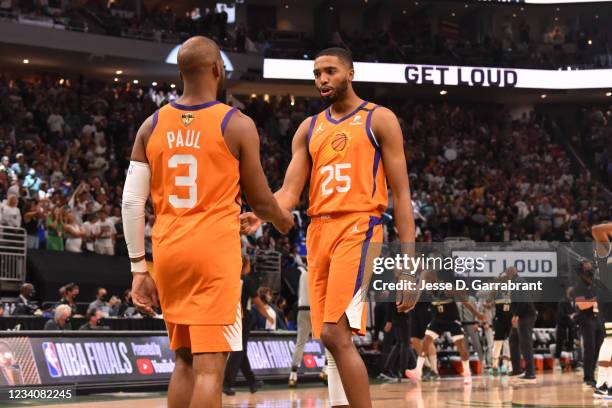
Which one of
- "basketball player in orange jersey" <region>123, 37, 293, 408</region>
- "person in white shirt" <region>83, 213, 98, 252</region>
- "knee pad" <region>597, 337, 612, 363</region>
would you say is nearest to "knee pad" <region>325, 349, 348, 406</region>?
"basketball player in orange jersey" <region>123, 37, 293, 408</region>

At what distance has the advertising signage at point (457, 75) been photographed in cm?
3484

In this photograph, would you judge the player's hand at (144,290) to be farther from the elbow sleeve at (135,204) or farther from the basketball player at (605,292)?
the basketball player at (605,292)

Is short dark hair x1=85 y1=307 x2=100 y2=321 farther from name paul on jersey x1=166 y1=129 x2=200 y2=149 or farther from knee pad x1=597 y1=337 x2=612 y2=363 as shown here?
name paul on jersey x1=166 y1=129 x2=200 y2=149

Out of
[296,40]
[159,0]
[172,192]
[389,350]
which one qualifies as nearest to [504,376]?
[389,350]

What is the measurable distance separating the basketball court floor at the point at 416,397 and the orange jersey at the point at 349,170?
226 inches

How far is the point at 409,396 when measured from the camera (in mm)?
13844

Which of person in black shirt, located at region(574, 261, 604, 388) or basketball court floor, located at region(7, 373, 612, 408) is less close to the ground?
person in black shirt, located at region(574, 261, 604, 388)

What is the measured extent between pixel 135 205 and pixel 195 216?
0.37m

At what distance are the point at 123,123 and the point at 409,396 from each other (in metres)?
15.1

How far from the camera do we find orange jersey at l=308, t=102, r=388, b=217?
6488 millimetres

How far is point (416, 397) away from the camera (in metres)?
13.6

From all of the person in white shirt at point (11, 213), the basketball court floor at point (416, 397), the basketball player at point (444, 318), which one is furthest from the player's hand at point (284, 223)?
the person in white shirt at point (11, 213)

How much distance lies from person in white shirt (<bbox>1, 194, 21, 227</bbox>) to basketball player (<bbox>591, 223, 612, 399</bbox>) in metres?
10.5

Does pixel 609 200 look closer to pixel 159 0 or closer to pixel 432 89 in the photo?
pixel 432 89
